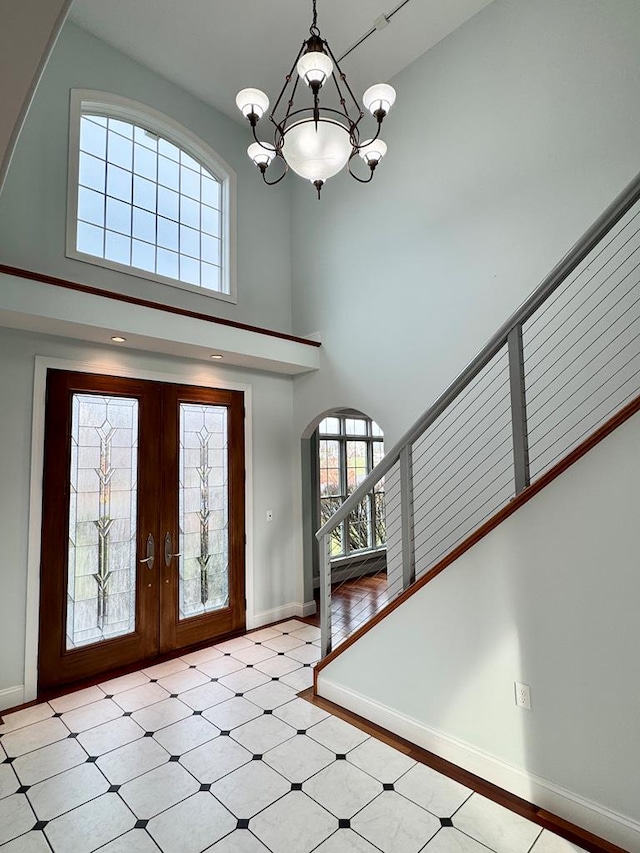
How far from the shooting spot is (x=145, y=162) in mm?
4379

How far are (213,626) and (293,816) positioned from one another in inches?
94.5

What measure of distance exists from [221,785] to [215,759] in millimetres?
235

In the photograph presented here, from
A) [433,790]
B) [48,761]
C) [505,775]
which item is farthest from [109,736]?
[505,775]

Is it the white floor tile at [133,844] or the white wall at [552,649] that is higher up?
the white wall at [552,649]

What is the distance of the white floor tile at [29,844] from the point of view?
2.05 meters

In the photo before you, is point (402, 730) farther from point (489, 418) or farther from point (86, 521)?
point (86, 521)

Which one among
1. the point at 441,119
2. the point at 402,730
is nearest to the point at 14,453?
the point at 402,730

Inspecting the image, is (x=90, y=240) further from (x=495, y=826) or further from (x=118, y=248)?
(x=495, y=826)

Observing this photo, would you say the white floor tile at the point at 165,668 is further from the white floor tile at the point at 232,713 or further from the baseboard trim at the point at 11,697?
the baseboard trim at the point at 11,697

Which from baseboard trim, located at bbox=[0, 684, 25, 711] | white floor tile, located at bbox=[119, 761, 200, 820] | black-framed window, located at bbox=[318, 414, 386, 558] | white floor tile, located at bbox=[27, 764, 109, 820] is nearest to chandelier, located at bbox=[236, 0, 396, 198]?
white floor tile, located at bbox=[119, 761, 200, 820]

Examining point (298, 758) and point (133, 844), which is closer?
point (133, 844)

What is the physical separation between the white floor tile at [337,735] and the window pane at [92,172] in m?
4.65

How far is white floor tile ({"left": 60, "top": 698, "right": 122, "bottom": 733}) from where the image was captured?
9.98 feet

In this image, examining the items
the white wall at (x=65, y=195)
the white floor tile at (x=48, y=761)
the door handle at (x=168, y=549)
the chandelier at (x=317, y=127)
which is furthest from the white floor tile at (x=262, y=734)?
the white wall at (x=65, y=195)
